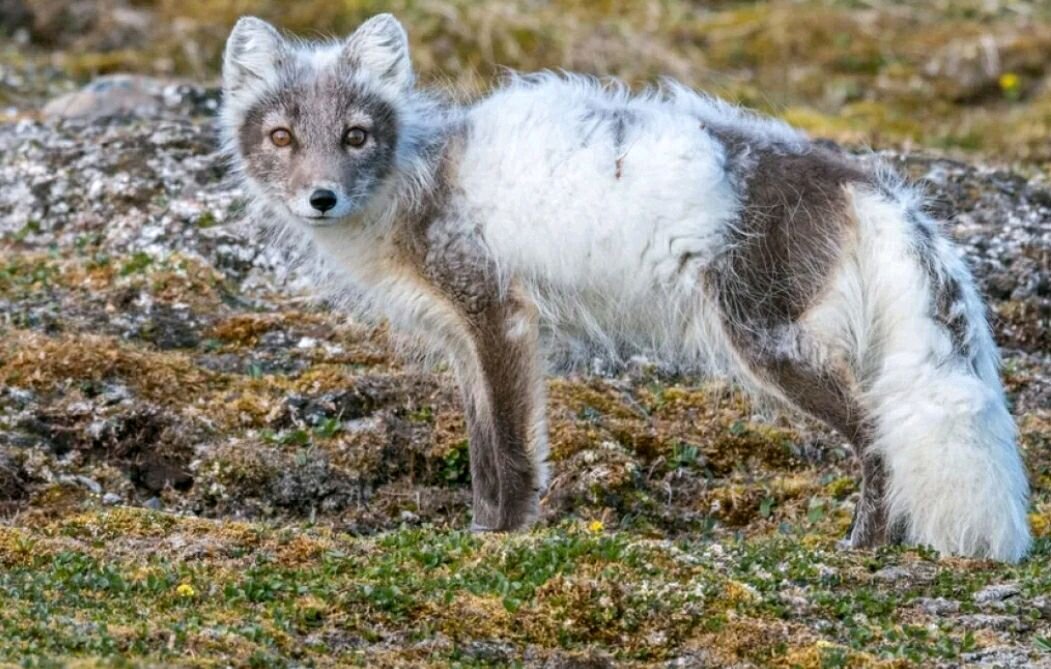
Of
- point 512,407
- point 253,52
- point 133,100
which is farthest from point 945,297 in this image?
point 133,100

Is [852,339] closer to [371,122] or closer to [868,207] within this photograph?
[868,207]

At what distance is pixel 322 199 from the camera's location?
8.02 m

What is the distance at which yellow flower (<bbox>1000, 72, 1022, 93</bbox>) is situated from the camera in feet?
59.1

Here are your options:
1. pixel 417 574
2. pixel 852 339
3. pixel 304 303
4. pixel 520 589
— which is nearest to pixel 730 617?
pixel 520 589

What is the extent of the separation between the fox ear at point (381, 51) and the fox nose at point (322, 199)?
0.81 metres

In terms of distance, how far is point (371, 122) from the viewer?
27.4 feet

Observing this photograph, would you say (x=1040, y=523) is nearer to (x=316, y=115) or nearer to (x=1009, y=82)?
(x=316, y=115)

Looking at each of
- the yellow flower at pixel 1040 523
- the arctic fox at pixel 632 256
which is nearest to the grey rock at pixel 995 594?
the arctic fox at pixel 632 256

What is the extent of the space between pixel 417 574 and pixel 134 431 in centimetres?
269

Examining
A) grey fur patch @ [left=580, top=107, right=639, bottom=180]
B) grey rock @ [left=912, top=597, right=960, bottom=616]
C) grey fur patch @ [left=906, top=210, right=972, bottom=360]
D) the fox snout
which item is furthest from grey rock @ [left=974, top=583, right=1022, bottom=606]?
the fox snout

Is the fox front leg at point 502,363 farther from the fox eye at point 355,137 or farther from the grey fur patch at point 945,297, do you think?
the grey fur patch at point 945,297

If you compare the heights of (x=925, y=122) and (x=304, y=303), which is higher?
(x=925, y=122)

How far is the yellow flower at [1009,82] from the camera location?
1800 cm

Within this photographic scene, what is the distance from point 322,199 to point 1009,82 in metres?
11.7
